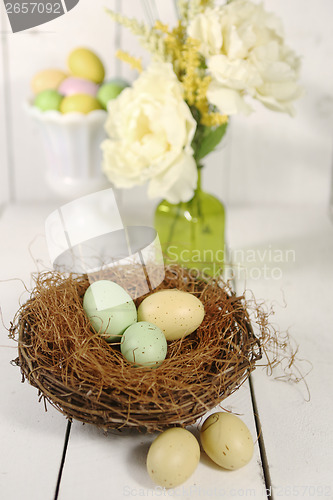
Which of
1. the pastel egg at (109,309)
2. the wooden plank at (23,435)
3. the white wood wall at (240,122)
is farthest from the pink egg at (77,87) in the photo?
the pastel egg at (109,309)

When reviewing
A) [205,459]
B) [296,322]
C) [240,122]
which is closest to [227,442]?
[205,459]

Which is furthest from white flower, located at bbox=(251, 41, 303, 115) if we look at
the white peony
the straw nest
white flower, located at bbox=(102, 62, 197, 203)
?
the straw nest

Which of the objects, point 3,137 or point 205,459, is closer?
point 205,459

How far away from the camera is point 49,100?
1.07 meters

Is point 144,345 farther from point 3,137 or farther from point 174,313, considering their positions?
point 3,137

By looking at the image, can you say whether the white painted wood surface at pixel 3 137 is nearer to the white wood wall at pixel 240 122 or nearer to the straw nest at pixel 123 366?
the white wood wall at pixel 240 122

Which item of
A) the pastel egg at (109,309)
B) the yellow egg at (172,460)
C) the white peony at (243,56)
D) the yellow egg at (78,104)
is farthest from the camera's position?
the yellow egg at (78,104)

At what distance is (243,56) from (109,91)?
0.35m

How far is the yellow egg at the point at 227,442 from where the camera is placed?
0.55 metres

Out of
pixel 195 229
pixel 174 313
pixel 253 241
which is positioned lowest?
pixel 253 241

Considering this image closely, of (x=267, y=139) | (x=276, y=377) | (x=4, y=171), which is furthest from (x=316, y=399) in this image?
(x=4, y=171)

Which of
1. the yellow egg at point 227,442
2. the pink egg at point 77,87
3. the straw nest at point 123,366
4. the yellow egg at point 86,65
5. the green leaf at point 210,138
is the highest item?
the yellow egg at point 86,65

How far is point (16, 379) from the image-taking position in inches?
28.1

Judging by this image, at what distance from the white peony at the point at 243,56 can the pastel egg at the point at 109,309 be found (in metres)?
0.29
